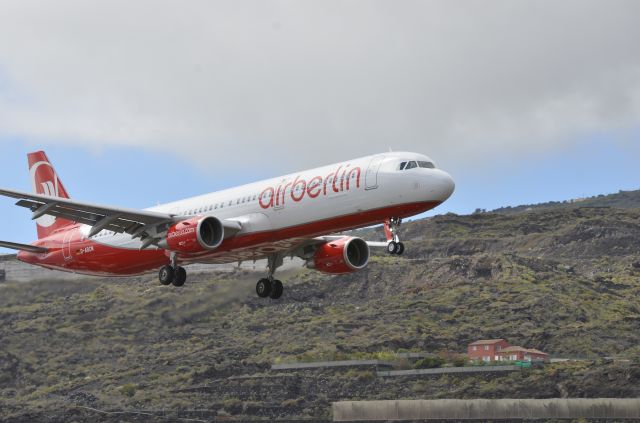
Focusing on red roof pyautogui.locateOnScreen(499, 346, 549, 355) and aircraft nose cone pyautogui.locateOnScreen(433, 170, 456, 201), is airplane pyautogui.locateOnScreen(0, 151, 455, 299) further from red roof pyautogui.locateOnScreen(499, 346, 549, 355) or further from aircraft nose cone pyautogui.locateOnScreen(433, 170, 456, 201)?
red roof pyautogui.locateOnScreen(499, 346, 549, 355)

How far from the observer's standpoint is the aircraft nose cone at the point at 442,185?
208 feet

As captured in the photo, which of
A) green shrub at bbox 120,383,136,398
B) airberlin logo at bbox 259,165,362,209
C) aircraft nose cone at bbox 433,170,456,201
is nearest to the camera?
aircraft nose cone at bbox 433,170,456,201

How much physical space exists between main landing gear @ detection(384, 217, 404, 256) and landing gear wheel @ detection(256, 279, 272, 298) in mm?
12585

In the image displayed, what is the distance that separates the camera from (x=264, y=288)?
246 ft

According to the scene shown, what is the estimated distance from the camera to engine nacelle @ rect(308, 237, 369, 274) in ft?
241

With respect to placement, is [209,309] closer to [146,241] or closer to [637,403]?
[146,241]

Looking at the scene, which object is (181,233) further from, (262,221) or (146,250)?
(146,250)

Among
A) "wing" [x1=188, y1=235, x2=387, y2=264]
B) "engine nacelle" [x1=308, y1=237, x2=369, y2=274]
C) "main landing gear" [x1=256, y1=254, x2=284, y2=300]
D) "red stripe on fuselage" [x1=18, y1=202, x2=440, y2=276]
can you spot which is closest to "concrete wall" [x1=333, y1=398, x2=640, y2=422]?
"wing" [x1=188, y1=235, x2=387, y2=264]

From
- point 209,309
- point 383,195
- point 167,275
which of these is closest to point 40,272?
point 209,309

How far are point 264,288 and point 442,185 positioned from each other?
52.7 ft

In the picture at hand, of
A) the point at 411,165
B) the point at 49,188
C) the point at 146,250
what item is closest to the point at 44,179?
the point at 49,188

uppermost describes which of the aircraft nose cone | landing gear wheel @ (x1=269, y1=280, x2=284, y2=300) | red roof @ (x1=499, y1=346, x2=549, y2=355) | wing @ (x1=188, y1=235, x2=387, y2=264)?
red roof @ (x1=499, y1=346, x2=549, y2=355)

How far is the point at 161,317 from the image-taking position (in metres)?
95.4

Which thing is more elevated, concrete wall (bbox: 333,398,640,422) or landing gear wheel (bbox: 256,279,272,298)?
landing gear wheel (bbox: 256,279,272,298)
